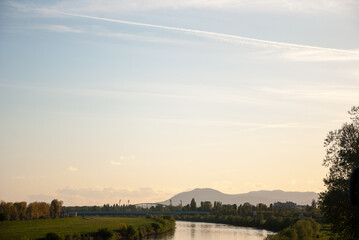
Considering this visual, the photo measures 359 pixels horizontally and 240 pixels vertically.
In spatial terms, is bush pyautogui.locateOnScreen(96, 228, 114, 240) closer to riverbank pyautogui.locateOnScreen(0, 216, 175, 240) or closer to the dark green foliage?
riverbank pyautogui.locateOnScreen(0, 216, 175, 240)

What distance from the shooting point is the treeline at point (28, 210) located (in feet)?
479

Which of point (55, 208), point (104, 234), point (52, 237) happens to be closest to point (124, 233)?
point (104, 234)

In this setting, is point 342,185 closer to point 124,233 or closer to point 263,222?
point 124,233

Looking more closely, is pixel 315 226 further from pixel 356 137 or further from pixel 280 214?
pixel 280 214

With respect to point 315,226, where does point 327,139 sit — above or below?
above

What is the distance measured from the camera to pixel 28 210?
161750mm

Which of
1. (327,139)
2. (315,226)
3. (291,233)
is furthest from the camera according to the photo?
(315,226)

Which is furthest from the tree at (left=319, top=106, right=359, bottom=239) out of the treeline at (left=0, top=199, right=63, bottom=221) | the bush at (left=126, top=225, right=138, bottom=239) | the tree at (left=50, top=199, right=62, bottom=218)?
the tree at (left=50, top=199, right=62, bottom=218)

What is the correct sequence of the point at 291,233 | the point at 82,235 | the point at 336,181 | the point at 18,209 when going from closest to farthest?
the point at 336,181, the point at 291,233, the point at 82,235, the point at 18,209

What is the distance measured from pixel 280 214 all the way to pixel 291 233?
108m

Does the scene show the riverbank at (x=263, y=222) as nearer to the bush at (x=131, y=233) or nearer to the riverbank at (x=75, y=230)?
the riverbank at (x=75, y=230)

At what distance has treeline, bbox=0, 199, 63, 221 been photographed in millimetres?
145875

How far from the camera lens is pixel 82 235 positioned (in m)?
87.8

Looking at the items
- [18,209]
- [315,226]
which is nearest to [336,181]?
[315,226]
